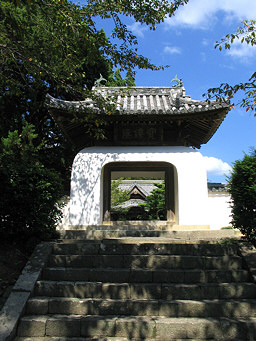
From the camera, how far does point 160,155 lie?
28.6 feet

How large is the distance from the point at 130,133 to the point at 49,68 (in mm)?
4083

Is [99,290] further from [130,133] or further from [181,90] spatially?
[181,90]

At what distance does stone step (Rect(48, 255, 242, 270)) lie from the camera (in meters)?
4.72

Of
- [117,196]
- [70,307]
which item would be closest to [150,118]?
[70,307]

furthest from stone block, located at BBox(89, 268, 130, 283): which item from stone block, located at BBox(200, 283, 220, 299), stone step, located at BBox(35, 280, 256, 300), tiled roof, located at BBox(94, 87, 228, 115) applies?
tiled roof, located at BBox(94, 87, 228, 115)

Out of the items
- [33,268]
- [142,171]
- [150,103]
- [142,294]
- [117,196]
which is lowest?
[142,294]

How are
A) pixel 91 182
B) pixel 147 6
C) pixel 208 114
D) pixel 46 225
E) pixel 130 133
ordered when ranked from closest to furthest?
pixel 147 6
pixel 46 225
pixel 208 114
pixel 91 182
pixel 130 133

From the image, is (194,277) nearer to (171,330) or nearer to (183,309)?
(183,309)

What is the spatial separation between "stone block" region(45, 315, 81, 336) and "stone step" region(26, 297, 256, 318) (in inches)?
11.0

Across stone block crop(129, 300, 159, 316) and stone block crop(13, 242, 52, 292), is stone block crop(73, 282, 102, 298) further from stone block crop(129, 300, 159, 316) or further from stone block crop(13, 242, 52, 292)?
stone block crop(13, 242, 52, 292)

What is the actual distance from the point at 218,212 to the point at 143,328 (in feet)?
Answer: 30.5

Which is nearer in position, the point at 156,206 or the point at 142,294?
the point at 142,294

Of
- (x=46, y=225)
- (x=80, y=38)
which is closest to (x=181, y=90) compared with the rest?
(x=80, y=38)

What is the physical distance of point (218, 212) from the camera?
12.0 metres
